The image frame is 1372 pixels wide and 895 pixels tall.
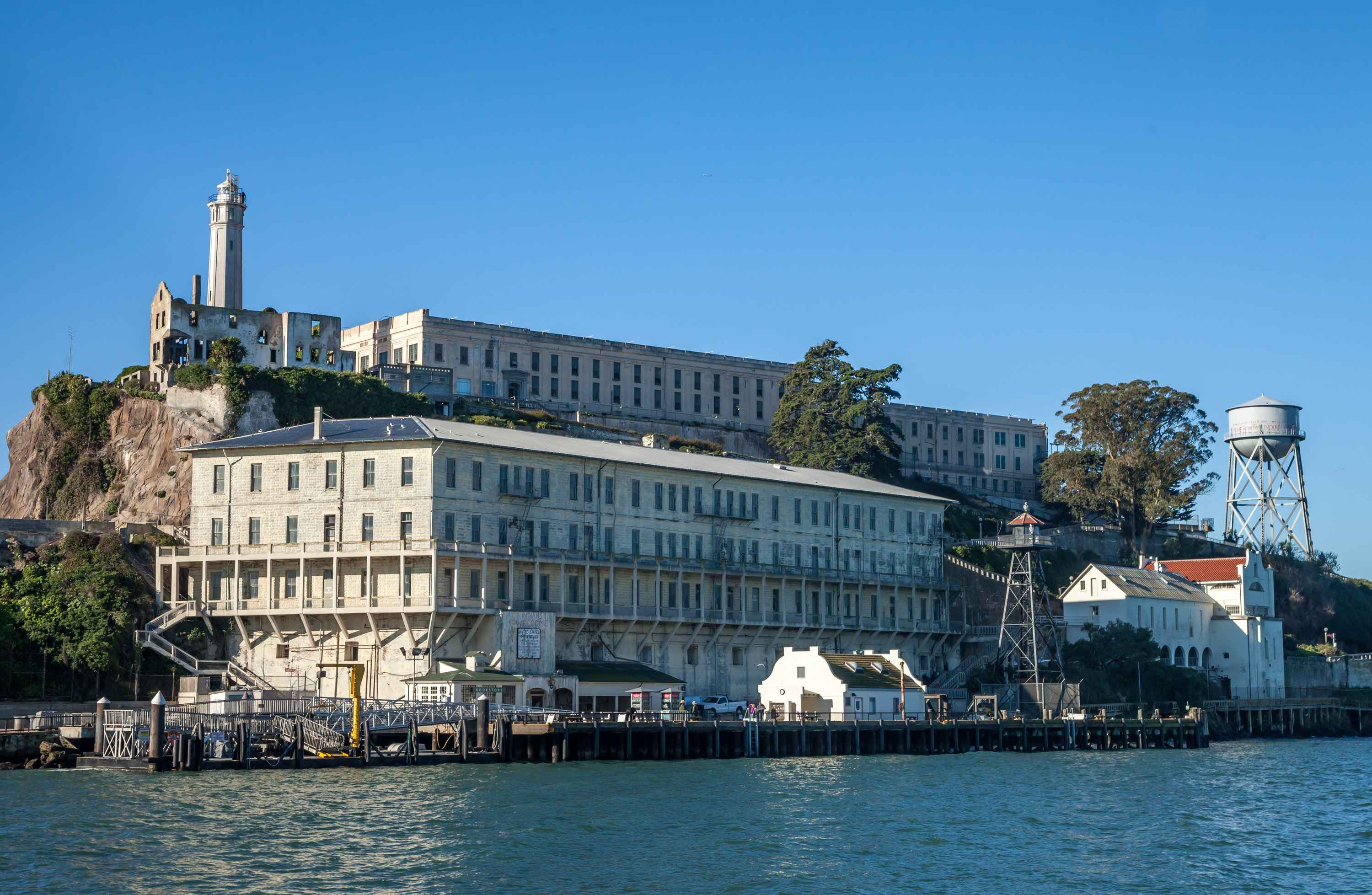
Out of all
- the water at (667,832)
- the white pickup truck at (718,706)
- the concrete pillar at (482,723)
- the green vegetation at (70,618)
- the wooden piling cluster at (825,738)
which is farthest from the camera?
the white pickup truck at (718,706)

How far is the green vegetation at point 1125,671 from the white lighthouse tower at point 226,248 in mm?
55047

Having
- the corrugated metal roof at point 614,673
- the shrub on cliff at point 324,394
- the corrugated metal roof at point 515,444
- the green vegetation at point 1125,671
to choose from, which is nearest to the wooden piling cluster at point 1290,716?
the green vegetation at point 1125,671

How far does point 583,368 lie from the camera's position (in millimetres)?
120000

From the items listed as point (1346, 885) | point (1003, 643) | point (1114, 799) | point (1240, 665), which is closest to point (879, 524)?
point (1003, 643)

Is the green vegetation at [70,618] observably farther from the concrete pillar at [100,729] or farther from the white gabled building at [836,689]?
the white gabled building at [836,689]

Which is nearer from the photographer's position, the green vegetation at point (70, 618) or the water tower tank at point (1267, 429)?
the green vegetation at point (70, 618)

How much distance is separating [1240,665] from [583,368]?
48.7 meters

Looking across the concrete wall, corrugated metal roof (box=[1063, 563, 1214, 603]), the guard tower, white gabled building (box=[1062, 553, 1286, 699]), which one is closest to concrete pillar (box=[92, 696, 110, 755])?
the guard tower

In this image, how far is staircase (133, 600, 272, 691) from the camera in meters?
73.2

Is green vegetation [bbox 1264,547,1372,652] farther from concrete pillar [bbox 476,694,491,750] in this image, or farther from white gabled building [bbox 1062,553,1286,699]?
concrete pillar [bbox 476,694,491,750]

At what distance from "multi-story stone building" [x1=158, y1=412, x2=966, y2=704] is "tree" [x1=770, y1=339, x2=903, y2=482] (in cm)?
2547

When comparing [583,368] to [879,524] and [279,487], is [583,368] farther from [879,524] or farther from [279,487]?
[279,487]

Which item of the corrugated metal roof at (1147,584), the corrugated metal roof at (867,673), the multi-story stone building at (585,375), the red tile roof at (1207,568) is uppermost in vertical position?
the multi-story stone building at (585,375)

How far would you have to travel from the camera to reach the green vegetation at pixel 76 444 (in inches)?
3447
